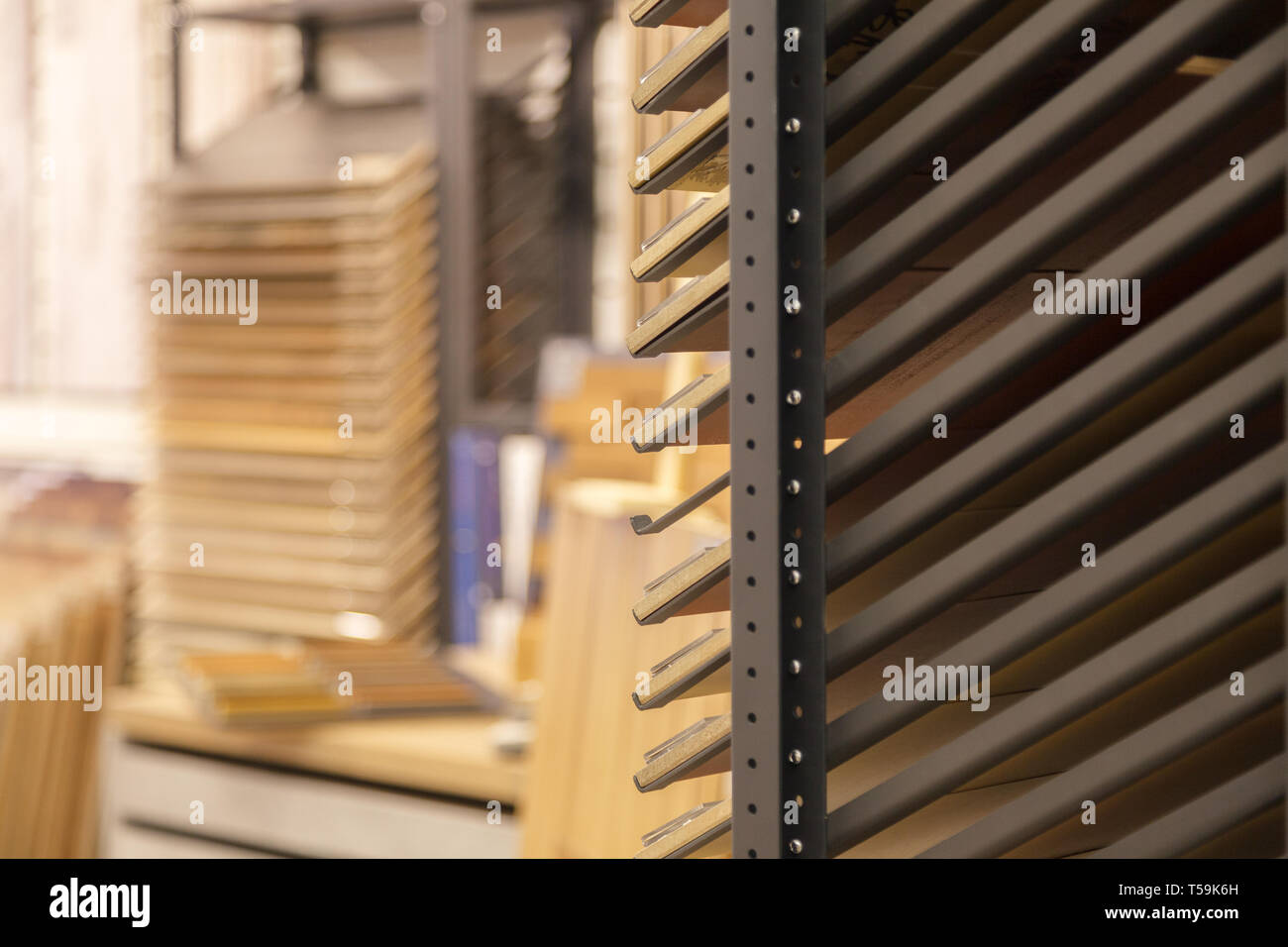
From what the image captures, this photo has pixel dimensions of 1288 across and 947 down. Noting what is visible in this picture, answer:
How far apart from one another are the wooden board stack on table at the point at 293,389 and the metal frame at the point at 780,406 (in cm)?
324

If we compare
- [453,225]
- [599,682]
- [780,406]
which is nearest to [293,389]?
[453,225]

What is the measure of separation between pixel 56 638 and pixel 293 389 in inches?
38.6

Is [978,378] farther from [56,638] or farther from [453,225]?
[56,638]

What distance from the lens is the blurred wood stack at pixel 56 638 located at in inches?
166

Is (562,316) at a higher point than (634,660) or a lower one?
higher

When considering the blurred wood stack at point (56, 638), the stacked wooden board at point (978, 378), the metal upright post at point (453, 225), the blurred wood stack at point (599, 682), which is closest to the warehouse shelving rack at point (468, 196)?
the metal upright post at point (453, 225)

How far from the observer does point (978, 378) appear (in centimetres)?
126

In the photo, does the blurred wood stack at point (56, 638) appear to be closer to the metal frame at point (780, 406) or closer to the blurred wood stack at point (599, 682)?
Result: the blurred wood stack at point (599, 682)

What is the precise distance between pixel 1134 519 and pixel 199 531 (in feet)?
12.9
